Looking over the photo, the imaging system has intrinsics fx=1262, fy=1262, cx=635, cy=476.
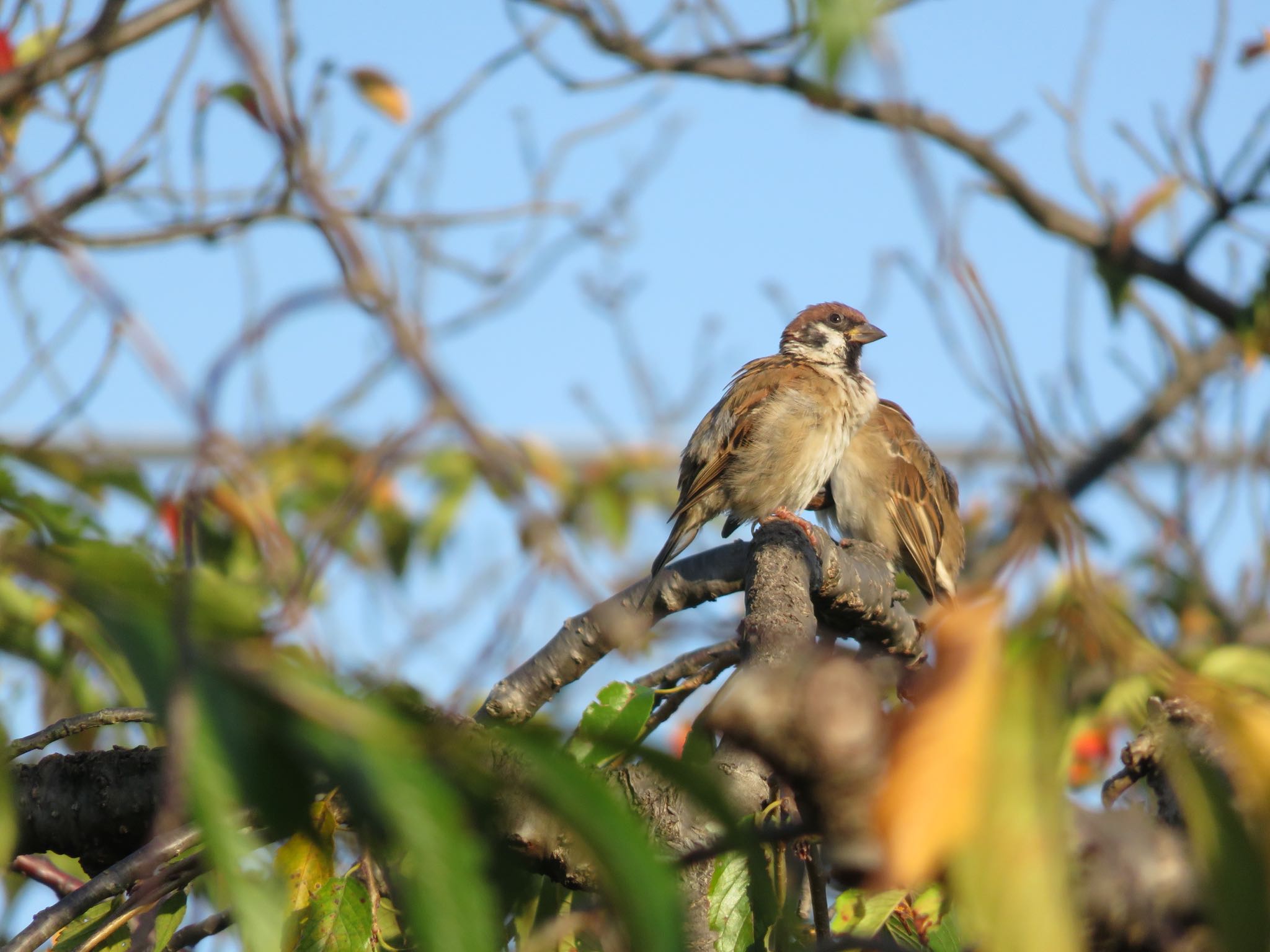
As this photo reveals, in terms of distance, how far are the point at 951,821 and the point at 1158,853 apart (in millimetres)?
165

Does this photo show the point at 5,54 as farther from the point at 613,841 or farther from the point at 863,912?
the point at 613,841

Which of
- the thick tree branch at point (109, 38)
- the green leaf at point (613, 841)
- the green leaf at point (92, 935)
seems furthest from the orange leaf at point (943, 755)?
the thick tree branch at point (109, 38)

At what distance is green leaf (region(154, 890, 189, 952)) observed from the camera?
72.4 inches

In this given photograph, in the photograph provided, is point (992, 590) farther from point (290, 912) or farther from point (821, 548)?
point (821, 548)

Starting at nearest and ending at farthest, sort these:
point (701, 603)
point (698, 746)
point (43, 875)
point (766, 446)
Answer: point (698, 746)
point (43, 875)
point (701, 603)
point (766, 446)

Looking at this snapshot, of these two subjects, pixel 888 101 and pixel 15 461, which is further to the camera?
pixel 15 461

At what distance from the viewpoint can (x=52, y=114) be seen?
150 inches

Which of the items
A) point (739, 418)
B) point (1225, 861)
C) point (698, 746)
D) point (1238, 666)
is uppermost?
point (739, 418)

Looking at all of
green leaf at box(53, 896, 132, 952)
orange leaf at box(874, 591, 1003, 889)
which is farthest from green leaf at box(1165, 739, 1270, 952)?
green leaf at box(53, 896, 132, 952)

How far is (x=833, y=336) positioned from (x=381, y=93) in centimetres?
237

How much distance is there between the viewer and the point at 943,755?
738mm

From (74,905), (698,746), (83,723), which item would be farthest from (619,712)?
(83,723)

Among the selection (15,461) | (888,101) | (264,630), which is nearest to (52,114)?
(15,461)

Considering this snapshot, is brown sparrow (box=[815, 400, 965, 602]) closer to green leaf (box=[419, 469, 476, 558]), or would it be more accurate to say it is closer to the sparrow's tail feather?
the sparrow's tail feather
